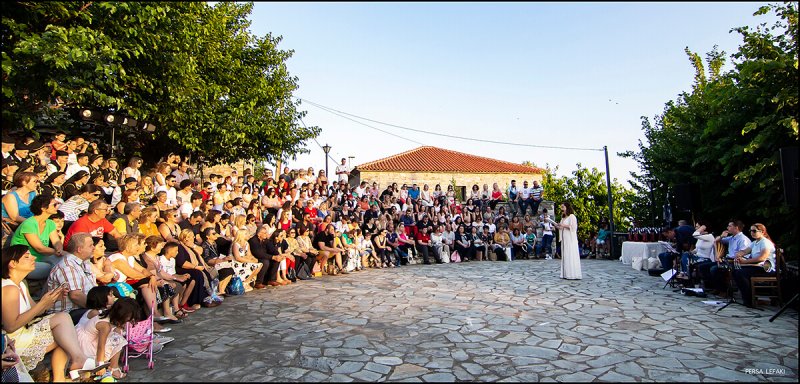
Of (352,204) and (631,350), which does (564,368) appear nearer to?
(631,350)

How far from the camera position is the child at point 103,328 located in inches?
160

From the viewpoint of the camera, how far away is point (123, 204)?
23.7ft

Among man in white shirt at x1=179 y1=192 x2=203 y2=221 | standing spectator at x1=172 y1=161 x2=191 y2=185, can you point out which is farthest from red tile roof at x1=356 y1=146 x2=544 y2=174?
man in white shirt at x1=179 y1=192 x2=203 y2=221

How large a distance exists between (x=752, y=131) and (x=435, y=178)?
79.6 feet

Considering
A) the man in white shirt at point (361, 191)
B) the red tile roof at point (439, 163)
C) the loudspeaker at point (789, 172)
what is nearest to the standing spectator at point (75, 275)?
the loudspeaker at point (789, 172)

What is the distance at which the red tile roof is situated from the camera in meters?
31.9

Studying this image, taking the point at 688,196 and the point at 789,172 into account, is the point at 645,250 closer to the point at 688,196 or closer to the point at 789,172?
the point at 688,196

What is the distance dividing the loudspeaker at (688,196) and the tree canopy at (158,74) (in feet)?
39.0

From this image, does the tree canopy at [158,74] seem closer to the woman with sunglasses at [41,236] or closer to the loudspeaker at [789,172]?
the woman with sunglasses at [41,236]

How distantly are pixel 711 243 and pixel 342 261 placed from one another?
8.40 m

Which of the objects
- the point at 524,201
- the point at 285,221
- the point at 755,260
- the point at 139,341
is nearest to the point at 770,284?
the point at 755,260

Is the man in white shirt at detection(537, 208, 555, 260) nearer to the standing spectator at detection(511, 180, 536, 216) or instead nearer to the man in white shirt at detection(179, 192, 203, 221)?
the standing spectator at detection(511, 180, 536, 216)

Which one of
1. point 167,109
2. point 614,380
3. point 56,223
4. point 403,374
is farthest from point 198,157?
point 614,380

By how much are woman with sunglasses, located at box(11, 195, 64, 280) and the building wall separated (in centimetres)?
2577
